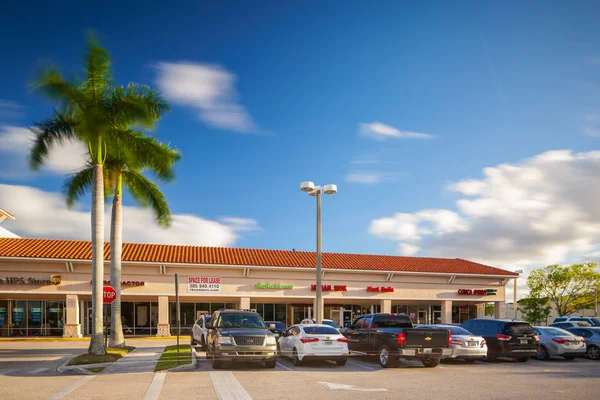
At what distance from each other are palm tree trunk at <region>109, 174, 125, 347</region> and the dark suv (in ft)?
52.4

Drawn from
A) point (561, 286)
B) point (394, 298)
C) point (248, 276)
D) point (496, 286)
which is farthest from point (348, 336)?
point (561, 286)

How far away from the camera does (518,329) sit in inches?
835

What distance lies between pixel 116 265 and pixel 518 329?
17543 mm

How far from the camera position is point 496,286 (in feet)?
162

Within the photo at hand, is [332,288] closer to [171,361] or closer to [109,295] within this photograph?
[109,295]

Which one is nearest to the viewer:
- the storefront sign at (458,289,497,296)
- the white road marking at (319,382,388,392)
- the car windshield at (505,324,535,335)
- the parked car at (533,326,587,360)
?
the white road marking at (319,382,388,392)

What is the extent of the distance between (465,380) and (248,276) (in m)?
27.2

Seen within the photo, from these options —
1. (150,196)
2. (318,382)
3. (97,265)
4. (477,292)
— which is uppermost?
(150,196)

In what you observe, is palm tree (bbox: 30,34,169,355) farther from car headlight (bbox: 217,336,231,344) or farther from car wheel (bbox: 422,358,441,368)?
car wheel (bbox: 422,358,441,368)

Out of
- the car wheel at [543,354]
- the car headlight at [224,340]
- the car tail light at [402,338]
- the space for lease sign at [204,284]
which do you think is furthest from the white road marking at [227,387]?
the space for lease sign at [204,284]

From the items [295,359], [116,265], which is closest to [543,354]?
[295,359]

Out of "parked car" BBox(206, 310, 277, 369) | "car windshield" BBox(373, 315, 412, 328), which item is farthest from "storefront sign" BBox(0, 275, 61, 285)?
"car windshield" BBox(373, 315, 412, 328)

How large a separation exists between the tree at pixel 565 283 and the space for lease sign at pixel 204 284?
43.5 meters

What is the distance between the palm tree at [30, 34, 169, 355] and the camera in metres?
21.4
